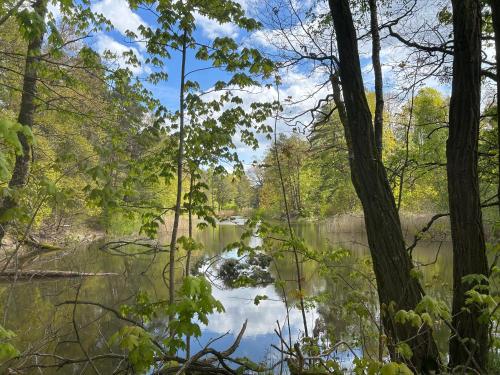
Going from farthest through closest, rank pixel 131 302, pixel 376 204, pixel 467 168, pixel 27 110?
pixel 131 302 → pixel 27 110 → pixel 376 204 → pixel 467 168

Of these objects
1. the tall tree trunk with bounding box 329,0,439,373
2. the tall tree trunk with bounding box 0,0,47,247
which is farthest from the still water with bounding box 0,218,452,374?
the tall tree trunk with bounding box 0,0,47,247

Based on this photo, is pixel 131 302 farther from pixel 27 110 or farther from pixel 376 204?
pixel 376 204

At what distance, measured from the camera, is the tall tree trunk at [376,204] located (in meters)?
3.30

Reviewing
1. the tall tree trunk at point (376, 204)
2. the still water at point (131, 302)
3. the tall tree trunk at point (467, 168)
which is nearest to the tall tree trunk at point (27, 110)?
the still water at point (131, 302)

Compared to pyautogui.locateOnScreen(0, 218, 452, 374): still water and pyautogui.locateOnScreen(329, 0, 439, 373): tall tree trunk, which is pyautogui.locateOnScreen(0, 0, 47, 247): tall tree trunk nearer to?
pyautogui.locateOnScreen(0, 218, 452, 374): still water

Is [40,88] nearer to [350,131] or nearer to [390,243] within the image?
[350,131]

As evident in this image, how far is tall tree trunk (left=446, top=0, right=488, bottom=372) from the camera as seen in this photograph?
3232mm

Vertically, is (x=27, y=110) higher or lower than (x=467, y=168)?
higher

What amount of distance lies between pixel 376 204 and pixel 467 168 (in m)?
0.83

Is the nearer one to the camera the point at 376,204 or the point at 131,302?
the point at 376,204

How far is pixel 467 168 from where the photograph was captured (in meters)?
3.27

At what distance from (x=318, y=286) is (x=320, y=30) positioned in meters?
7.79

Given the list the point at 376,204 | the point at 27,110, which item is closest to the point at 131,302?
the point at 27,110

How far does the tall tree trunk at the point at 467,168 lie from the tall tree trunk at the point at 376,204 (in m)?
0.37
